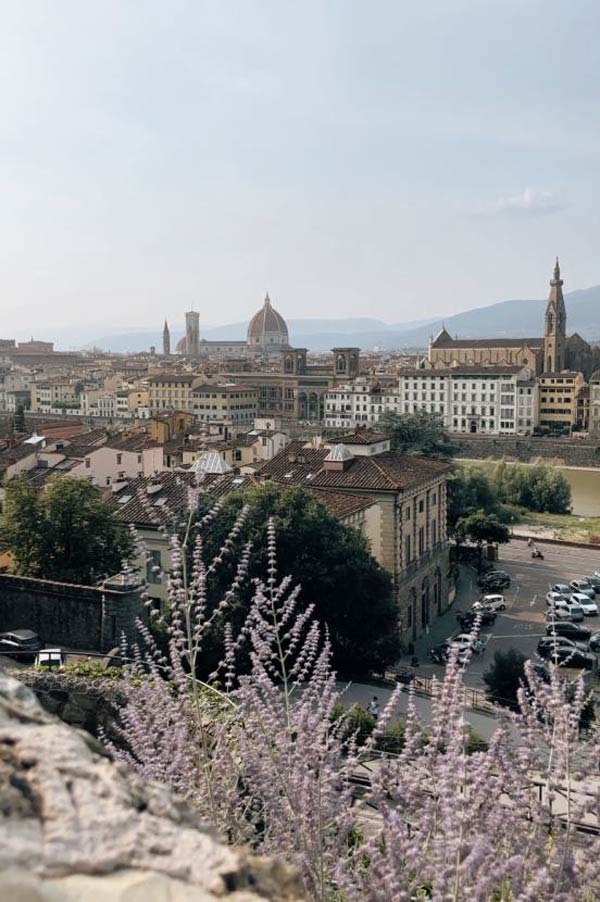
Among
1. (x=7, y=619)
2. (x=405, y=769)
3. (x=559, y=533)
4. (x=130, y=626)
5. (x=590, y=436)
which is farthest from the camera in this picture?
(x=590, y=436)

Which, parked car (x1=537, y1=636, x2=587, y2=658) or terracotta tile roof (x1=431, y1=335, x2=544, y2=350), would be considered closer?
parked car (x1=537, y1=636, x2=587, y2=658)

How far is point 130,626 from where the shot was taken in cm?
1420

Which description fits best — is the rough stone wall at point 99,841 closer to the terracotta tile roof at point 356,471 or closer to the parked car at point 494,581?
the terracotta tile roof at point 356,471

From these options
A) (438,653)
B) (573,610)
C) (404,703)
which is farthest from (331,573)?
(573,610)

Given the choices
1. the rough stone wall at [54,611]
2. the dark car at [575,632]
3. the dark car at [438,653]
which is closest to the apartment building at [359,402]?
the dark car at [575,632]

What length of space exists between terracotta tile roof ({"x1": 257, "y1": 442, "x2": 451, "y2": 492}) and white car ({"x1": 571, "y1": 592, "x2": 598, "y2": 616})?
5547mm

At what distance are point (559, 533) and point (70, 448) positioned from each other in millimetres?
22460

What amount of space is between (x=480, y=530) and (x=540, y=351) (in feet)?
230

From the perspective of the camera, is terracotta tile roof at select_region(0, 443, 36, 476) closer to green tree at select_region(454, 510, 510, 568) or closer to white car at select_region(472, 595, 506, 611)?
green tree at select_region(454, 510, 510, 568)

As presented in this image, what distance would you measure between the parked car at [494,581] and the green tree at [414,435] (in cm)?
2008

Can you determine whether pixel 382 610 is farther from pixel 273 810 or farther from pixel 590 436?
pixel 590 436

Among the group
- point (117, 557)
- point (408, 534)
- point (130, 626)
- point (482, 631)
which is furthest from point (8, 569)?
point (482, 631)

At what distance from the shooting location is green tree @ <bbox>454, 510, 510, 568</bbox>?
3612cm

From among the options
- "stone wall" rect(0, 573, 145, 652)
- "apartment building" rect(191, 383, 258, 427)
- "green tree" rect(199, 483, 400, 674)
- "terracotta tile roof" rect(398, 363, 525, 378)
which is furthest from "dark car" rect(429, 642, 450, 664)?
"apartment building" rect(191, 383, 258, 427)
